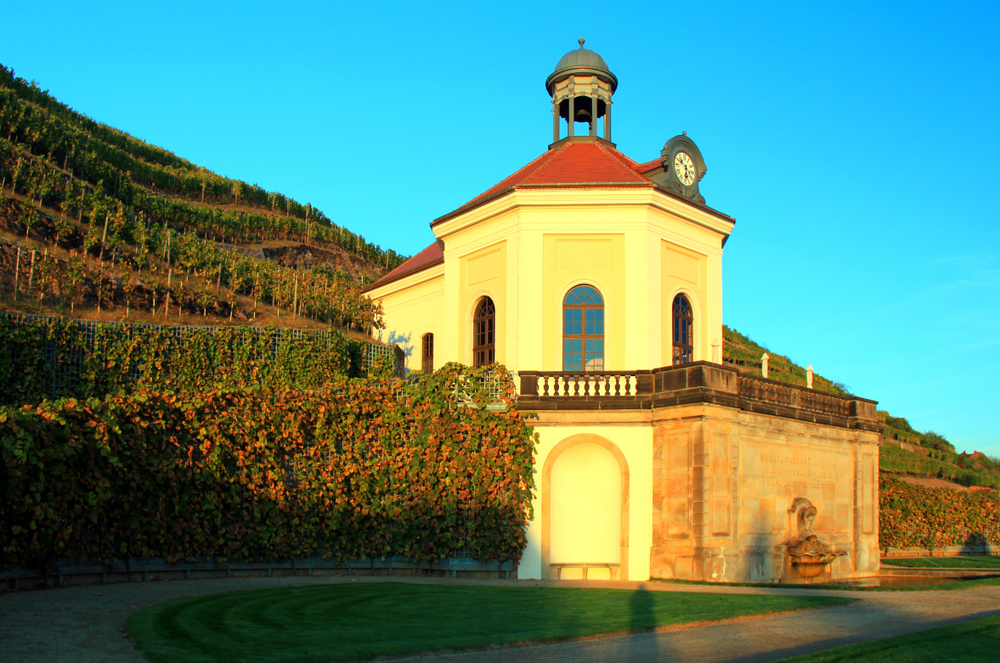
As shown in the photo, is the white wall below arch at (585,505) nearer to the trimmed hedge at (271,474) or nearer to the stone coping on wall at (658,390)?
the stone coping on wall at (658,390)

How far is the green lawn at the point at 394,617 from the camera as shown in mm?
9141

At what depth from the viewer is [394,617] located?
1164 centimetres

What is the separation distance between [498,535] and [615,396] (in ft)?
15.2

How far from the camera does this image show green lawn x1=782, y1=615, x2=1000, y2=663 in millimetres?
8719

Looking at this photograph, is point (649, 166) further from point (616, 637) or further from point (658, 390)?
point (616, 637)

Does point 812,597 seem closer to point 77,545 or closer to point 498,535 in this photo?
point 498,535

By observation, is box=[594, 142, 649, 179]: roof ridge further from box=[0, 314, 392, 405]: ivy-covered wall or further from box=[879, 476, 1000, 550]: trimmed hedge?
box=[879, 476, 1000, 550]: trimmed hedge

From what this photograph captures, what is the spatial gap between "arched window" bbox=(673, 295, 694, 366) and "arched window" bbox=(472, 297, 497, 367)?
547 cm

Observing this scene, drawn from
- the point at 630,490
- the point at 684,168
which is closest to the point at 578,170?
the point at 684,168

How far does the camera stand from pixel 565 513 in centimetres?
2100

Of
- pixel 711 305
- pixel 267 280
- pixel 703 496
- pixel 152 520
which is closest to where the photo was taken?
pixel 152 520

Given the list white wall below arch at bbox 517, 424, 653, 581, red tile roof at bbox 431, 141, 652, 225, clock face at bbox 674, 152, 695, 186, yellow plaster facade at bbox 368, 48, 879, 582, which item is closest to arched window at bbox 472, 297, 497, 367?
yellow plaster facade at bbox 368, 48, 879, 582

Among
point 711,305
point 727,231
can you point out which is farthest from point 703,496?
point 727,231

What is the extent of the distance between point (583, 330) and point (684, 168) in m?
6.39
